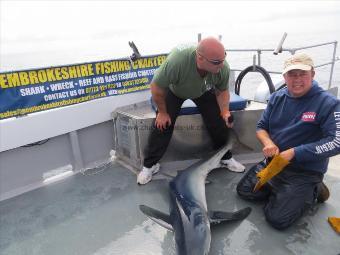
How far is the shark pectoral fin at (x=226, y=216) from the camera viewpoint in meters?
2.68

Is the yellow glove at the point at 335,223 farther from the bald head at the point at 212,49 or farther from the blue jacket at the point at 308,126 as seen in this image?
the bald head at the point at 212,49

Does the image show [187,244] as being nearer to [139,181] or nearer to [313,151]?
[313,151]

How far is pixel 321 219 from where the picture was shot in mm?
2799

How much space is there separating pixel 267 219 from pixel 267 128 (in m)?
0.87

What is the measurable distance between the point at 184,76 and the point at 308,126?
1258 millimetres

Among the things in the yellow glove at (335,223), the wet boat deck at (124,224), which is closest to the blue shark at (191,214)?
the wet boat deck at (124,224)

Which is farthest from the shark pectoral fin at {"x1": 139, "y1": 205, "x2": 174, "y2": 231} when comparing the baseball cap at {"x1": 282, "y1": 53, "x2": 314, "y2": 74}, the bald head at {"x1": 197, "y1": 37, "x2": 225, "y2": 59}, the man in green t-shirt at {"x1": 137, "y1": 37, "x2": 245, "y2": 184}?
the baseball cap at {"x1": 282, "y1": 53, "x2": 314, "y2": 74}

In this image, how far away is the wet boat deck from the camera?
101 inches

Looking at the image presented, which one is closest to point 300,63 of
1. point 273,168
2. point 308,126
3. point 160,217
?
point 308,126

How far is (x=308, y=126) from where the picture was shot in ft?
8.73

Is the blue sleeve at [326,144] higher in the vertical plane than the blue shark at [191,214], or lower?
higher

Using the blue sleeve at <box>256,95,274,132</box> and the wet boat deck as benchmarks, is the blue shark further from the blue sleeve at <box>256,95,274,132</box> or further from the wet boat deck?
the blue sleeve at <box>256,95,274,132</box>

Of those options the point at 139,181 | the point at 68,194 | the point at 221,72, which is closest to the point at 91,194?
the point at 68,194

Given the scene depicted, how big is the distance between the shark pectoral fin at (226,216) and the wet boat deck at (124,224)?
0.23 ft
